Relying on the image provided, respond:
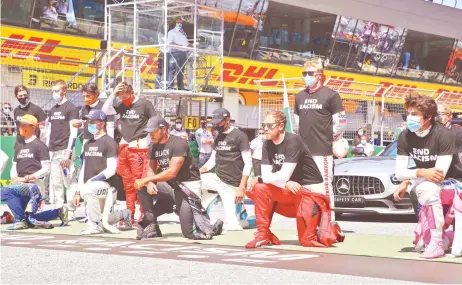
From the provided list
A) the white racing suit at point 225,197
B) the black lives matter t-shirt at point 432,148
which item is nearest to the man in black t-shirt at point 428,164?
the black lives matter t-shirt at point 432,148

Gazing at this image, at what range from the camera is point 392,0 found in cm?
4222

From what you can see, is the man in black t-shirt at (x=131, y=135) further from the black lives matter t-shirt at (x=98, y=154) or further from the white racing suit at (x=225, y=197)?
the white racing suit at (x=225, y=197)

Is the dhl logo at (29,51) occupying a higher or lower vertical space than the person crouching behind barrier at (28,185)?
higher

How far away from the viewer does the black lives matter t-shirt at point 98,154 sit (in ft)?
40.7

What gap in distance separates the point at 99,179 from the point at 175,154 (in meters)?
1.60

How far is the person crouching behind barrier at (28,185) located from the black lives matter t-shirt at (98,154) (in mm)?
788

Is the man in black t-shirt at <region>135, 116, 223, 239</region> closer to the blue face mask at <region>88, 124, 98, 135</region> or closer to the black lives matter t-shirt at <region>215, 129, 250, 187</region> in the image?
the black lives matter t-shirt at <region>215, 129, 250, 187</region>

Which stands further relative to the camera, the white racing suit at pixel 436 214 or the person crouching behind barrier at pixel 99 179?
the person crouching behind barrier at pixel 99 179

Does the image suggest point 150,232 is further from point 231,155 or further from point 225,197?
point 231,155

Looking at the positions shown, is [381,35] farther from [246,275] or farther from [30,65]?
[246,275]

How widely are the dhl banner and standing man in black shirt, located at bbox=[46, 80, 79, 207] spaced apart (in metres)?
3.12

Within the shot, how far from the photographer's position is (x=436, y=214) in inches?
361

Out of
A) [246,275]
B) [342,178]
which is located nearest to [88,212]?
[342,178]

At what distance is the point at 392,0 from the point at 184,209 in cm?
3279
